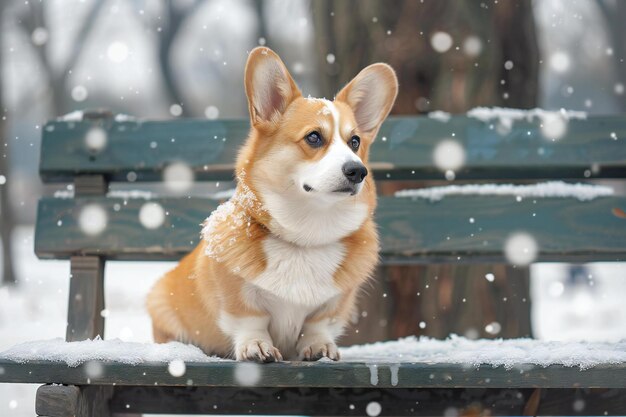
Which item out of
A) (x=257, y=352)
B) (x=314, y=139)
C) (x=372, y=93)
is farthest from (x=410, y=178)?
(x=257, y=352)

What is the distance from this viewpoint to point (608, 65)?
10.6 m

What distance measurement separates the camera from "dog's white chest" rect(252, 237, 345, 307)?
237 centimetres

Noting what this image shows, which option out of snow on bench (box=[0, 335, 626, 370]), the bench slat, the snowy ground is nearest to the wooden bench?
snow on bench (box=[0, 335, 626, 370])

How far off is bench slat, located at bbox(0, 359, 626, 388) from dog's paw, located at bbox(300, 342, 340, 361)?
0.25 m

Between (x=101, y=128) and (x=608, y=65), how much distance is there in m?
9.08

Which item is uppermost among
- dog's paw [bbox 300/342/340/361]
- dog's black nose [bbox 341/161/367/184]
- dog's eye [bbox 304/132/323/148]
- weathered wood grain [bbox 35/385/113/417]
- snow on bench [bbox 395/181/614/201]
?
dog's eye [bbox 304/132/323/148]

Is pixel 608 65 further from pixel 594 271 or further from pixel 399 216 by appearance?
pixel 399 216

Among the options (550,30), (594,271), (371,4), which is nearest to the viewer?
(371,4)

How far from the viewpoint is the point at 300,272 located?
94.3 inches

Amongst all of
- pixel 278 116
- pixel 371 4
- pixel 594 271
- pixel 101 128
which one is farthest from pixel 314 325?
pixel 594 271

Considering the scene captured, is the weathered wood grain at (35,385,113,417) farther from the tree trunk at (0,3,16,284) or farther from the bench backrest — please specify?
the tree trunk at (0,3,16,284)

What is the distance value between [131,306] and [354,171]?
7.92m

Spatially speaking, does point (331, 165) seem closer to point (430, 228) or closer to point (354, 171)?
point (354, 171)

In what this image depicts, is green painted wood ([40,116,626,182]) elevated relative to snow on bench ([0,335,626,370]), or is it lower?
elevated
